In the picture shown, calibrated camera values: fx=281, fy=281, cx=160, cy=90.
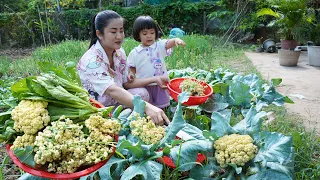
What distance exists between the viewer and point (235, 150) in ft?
4.69

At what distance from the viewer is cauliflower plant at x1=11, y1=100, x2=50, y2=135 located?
1251mm

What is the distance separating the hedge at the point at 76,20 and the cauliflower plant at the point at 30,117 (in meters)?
10.8

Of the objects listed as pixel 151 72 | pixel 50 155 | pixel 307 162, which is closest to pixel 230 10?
pixel 151 72

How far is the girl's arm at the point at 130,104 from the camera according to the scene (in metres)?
1.72

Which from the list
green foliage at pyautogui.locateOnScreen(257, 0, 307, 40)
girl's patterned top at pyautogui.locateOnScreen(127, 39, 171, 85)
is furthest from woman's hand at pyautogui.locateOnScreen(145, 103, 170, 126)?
green foliage at pyautogui.locateOnScreen(257, 0, 307, 40)

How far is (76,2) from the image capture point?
12953mm

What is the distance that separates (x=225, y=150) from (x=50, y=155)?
0.85 metres

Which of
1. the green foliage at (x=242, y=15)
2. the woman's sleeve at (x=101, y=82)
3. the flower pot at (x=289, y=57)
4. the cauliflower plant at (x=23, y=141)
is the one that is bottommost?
the flower pot at (x=289, y=57)

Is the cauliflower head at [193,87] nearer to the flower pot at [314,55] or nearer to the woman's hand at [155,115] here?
the woman's hand at [155,115]

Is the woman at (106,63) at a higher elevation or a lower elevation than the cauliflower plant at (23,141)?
higher

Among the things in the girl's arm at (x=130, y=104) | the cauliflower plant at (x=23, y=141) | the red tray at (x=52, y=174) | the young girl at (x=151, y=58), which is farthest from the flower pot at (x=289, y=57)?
the cauliflower plant at (x=23, y=141)

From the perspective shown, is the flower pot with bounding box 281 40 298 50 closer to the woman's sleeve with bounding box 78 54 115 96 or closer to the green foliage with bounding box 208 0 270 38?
the green foliage with bounding box 208 0 270 38

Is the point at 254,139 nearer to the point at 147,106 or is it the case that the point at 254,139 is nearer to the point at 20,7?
the point at 147,106

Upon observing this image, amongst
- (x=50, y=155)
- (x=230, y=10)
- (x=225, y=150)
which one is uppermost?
(x=230, y=10)
